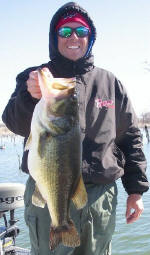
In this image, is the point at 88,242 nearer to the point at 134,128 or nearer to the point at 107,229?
the point at 107,229

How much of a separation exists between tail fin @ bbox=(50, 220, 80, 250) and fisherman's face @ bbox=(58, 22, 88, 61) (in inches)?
67.8

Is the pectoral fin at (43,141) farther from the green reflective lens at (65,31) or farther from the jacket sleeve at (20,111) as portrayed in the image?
the green reflective lens at (65,31)

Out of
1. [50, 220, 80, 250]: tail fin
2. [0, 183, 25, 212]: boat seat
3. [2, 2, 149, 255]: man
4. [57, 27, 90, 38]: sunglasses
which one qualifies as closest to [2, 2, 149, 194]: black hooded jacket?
[2, 2, 149, 255]: man

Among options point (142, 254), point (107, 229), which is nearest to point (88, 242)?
point (107, 229)

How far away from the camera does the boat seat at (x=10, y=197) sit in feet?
17.7

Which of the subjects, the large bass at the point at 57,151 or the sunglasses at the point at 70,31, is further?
the sunglasses at the point at 70,31

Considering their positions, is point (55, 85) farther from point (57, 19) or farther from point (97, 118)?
point (57, 19)

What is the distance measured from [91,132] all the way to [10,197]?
2413 mm

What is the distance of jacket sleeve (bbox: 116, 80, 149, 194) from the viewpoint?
3965 mm

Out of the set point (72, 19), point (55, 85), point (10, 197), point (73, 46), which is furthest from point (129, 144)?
point (10, 197)

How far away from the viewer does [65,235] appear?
3.00 m

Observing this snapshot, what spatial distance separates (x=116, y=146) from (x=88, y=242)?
3.49 feet

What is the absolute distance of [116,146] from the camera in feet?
13.1

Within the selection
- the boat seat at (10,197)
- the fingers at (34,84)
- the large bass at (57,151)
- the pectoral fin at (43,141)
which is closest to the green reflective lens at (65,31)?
the fingers at (34,84)
